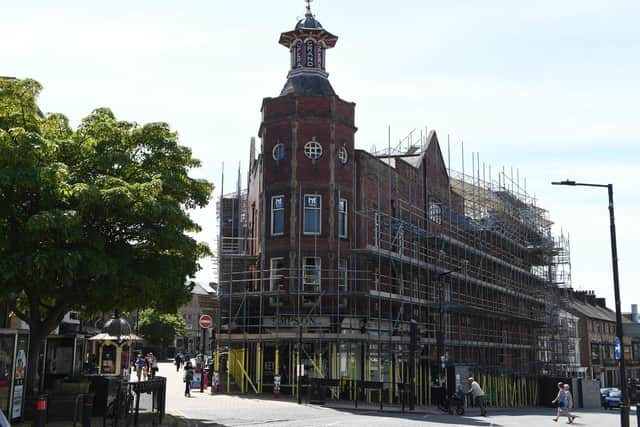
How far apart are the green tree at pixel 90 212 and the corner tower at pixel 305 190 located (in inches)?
467

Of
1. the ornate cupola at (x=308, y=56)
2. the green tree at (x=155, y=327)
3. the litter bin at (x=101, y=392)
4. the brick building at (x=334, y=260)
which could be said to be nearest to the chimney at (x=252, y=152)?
the brick building at (x=334, y=260)

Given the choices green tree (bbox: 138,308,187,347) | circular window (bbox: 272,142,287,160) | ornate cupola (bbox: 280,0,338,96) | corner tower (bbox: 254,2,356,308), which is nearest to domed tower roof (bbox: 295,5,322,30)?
ornate cupola (bbox: 280,0,338,96)

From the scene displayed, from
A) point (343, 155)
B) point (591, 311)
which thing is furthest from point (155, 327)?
point (343, 155)

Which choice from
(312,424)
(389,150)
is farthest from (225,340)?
(389,150)


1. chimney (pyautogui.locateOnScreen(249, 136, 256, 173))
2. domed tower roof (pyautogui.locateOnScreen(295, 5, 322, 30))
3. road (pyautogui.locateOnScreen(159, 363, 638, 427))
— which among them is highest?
domed tower roof (pyautogui.locateOnScreen(295, 5, 322, 30))

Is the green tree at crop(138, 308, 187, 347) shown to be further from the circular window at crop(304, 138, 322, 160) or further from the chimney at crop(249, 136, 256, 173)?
the circular window at crop(304, 138, 322, 160)

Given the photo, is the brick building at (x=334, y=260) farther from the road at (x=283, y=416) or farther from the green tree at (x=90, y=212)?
the green tree at (x=90, y=212)

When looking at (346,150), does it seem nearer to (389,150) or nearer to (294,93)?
(294,93)

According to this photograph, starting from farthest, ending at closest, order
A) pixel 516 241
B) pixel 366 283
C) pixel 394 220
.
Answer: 1. pixel 516 241
2. pixel 394 220
3. pixel 366 283

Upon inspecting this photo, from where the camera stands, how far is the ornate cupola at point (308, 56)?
35938 mm

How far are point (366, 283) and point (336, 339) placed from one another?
379 centimetres

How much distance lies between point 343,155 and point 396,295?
702 centimetres

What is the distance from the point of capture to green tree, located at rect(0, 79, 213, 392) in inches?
639

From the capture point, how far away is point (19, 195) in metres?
17.0
